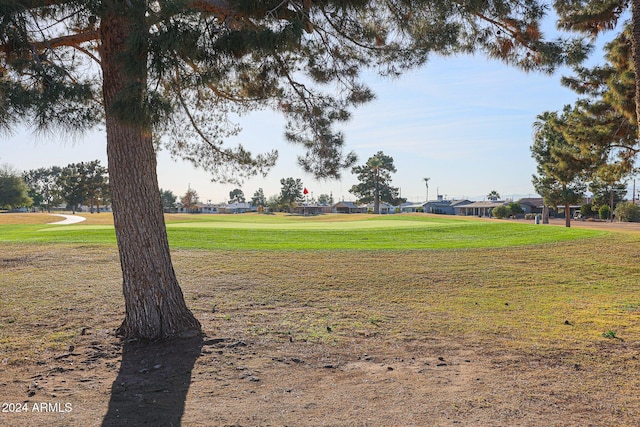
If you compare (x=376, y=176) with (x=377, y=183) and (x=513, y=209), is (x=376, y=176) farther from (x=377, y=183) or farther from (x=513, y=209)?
(x=513, y=209)

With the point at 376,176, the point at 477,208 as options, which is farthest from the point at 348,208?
the point at 477,208

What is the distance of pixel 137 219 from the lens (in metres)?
5.83

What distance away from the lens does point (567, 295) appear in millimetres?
9508

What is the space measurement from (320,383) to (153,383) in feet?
5.33

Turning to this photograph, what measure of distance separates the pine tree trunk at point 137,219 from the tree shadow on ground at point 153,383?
346 mm

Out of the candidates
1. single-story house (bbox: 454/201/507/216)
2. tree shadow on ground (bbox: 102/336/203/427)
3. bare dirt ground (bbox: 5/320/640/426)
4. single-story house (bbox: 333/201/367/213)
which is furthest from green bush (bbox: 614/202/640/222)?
single-story house (bbox: 333/201/367/213)

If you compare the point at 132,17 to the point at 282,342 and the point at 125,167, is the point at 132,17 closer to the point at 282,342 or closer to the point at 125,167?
the point at 125,167

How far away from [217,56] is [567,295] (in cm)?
813

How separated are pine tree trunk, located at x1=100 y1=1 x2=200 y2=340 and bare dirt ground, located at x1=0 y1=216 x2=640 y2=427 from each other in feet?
1.23

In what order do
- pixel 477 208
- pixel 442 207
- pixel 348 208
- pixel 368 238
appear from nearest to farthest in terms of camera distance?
pixel 368 238 < pixel 477 208 < pixel 442 207 < pixel 348 208

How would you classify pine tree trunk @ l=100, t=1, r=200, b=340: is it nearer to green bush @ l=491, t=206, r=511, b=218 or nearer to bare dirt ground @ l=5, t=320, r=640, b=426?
bare dirt ground @ l=5, t=320, r=640, b=426

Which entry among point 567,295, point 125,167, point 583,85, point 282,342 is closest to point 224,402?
point 282,342

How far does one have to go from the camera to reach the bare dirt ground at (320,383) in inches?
148

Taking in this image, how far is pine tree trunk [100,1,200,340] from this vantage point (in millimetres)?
5781
